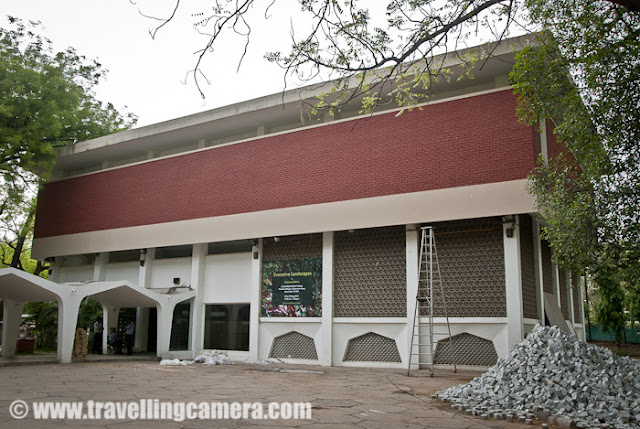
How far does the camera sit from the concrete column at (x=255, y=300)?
1744 centimetres

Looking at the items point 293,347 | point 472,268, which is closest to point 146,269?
point 293,347

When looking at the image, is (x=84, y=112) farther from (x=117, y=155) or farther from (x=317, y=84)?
(x=317, y=84)

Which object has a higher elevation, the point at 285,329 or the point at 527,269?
the point at 527,269

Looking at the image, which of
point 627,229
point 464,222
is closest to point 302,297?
point 464,222

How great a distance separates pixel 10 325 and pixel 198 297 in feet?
18.7

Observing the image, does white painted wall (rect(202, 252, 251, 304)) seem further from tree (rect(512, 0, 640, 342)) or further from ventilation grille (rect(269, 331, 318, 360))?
tree (rect(512, 0, 640, 342))

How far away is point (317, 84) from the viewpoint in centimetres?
1603

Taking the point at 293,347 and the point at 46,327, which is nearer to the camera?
the point at 293,347

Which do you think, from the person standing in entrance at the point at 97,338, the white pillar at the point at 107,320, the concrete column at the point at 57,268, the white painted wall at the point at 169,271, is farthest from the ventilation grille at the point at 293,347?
the concrete column at the point at 57,268

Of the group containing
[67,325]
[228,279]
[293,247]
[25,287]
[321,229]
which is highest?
[321,229]

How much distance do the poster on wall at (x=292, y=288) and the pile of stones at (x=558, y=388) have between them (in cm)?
778
